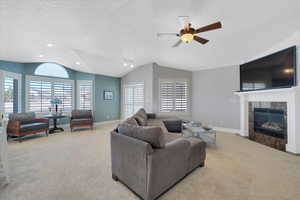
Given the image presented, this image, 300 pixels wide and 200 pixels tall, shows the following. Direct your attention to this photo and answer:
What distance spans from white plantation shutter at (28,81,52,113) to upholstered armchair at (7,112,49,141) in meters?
0.83

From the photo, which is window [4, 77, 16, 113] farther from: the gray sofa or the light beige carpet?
the gray sofa

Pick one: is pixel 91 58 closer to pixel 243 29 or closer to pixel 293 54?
pixel 243 29

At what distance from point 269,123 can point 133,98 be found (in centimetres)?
524

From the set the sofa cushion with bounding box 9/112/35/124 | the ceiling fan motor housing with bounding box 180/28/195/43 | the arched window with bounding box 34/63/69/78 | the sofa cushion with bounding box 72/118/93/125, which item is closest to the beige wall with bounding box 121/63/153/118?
the sofa cushion with bounding box 72/118/93/125

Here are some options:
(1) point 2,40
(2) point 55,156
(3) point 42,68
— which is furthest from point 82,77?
(2) point 55,156

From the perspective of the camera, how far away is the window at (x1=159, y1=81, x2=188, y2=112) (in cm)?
574

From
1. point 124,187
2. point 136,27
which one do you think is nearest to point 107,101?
point 136,27

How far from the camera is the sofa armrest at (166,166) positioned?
1.43 m

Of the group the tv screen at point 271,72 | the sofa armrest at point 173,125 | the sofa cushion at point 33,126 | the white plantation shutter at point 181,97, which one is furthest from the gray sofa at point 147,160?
the white plantation shutter at point 181,97

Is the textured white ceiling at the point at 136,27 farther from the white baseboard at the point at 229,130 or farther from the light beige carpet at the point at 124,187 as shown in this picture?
the light beige carpet at the point at 124,187

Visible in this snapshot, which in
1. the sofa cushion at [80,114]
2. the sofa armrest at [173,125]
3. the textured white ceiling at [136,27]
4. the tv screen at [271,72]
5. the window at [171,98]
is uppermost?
the textured white ceiling at [136,27]

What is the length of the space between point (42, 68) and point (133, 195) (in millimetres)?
6042

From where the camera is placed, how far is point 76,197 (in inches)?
63.3

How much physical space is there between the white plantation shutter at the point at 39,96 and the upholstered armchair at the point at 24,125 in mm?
828
